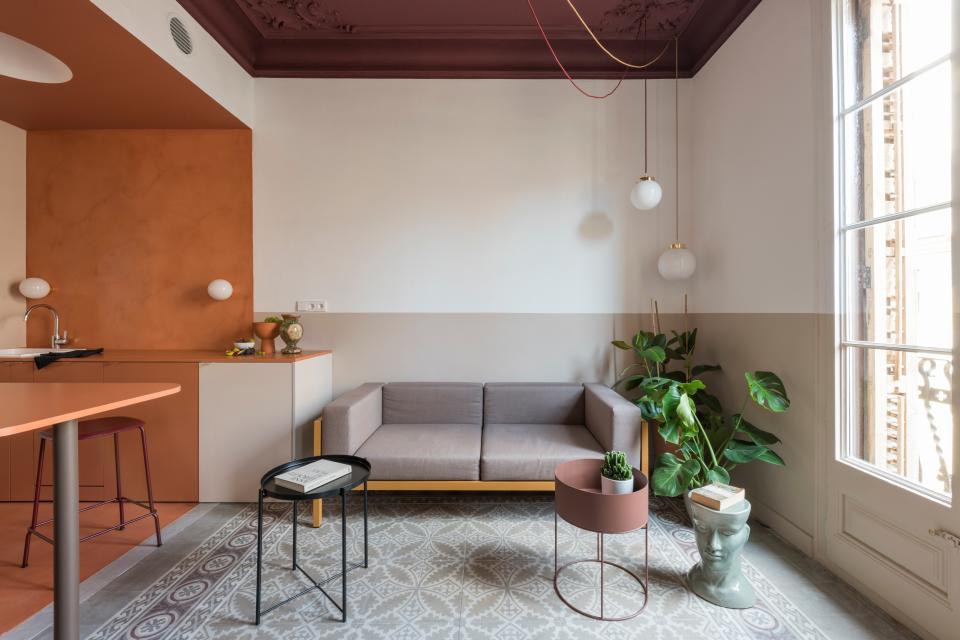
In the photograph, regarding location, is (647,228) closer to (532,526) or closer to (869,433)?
(869,433)

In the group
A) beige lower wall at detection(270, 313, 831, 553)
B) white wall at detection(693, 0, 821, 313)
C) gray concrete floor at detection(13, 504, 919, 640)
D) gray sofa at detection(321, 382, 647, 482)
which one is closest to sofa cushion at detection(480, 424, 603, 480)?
Answer: gray sofa at detection(321, 382, 647, 482)

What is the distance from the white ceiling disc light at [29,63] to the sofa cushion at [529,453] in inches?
129

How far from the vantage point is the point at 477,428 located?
271 centimetres

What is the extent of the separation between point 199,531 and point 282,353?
1.12 metres

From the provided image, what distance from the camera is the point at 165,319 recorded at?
3.01 metres

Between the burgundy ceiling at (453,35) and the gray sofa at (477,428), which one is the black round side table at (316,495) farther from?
the burgundy ceiling at (453,35)

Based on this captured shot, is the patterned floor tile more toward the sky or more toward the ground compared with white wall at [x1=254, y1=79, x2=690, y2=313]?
more toward the ground

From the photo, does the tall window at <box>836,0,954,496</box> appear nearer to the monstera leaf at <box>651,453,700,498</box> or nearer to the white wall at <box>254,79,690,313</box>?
the monstera leaf at <box>651,453,700,498</box>

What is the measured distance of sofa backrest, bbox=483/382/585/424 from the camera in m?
2.84

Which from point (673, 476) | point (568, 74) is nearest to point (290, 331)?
point (673, 476)

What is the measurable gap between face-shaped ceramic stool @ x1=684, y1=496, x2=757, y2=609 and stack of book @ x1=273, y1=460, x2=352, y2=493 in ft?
5.09

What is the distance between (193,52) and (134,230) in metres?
1.39

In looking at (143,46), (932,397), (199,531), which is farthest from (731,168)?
(199,531)

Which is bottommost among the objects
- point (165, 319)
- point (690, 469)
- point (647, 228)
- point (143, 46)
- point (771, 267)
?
point (690, 469)
